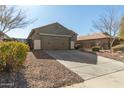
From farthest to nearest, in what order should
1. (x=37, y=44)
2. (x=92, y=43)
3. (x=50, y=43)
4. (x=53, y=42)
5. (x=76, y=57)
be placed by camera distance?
(x=92, y=43) → (x=53, y=42) → (x=50, y=43) → (x=37, y=44) → (x=76, y=57)

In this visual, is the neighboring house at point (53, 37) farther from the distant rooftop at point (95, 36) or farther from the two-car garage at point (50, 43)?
the distant rooftop at point (95, 36)

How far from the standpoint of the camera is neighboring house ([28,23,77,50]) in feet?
64.8

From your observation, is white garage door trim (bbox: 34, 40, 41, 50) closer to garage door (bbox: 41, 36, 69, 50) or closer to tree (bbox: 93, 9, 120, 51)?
garage door (bbox: 41, 36, 69, 50)

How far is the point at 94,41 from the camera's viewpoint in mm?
29719

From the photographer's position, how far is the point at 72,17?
46.6 feet

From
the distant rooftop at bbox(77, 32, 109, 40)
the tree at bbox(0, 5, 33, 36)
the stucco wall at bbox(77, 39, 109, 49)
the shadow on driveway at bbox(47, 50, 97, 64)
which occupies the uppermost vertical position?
the tree at bbox(0, 5, 33, 36)

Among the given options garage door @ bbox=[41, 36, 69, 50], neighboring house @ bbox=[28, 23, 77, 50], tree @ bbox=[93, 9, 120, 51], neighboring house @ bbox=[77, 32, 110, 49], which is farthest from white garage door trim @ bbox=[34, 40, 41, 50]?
tree @ bbox=[93, 9, 120, 51]

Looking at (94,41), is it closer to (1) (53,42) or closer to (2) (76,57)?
(1) (53,42)

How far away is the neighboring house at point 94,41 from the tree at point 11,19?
12.7 m

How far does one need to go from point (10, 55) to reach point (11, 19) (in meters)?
13.9

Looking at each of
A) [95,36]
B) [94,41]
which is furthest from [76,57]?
[95,36]

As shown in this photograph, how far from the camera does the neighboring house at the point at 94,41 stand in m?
28.1

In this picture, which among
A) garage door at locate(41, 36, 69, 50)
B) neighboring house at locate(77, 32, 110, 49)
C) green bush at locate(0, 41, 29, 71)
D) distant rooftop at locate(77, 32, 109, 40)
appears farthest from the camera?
distant rooftop at locate(77, 32, 109, 40)
